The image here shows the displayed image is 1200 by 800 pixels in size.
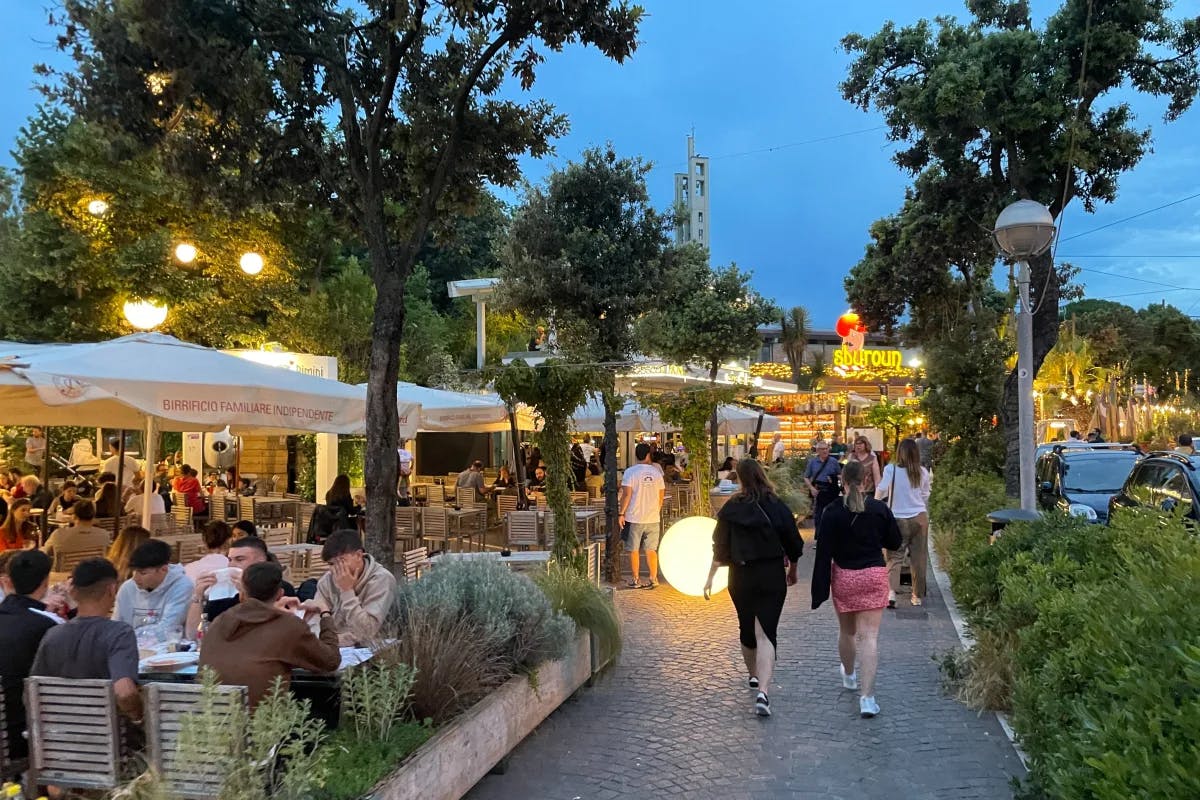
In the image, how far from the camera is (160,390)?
23.2ft

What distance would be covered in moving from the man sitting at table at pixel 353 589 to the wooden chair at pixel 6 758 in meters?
1.59

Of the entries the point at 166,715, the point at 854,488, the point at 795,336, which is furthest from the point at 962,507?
the point at 795,336

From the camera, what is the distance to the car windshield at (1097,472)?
12.6 m

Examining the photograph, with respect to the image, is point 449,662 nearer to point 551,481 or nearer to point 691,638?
point 691,638

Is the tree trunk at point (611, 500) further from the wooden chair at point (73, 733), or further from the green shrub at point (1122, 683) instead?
the wooden chair at point (73, 733)

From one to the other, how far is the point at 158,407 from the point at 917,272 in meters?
14.7

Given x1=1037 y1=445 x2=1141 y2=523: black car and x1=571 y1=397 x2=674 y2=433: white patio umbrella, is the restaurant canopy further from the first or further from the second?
x1=1037 y1=445 x2=1141 y2=523: black car

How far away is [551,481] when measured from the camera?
9711mm

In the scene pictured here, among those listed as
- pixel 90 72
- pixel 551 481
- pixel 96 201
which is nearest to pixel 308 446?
pixel 96 201

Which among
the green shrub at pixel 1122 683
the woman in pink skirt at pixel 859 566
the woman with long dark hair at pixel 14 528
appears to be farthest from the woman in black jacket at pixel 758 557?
the woman with long dark hair at pixel 14 528

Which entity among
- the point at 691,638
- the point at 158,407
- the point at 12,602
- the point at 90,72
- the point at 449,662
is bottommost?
the point at 691,638

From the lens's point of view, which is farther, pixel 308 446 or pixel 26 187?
pixel 308 446

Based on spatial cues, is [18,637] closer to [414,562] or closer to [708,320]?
[414,562]

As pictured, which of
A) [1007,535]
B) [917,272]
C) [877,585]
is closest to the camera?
[877,585]
